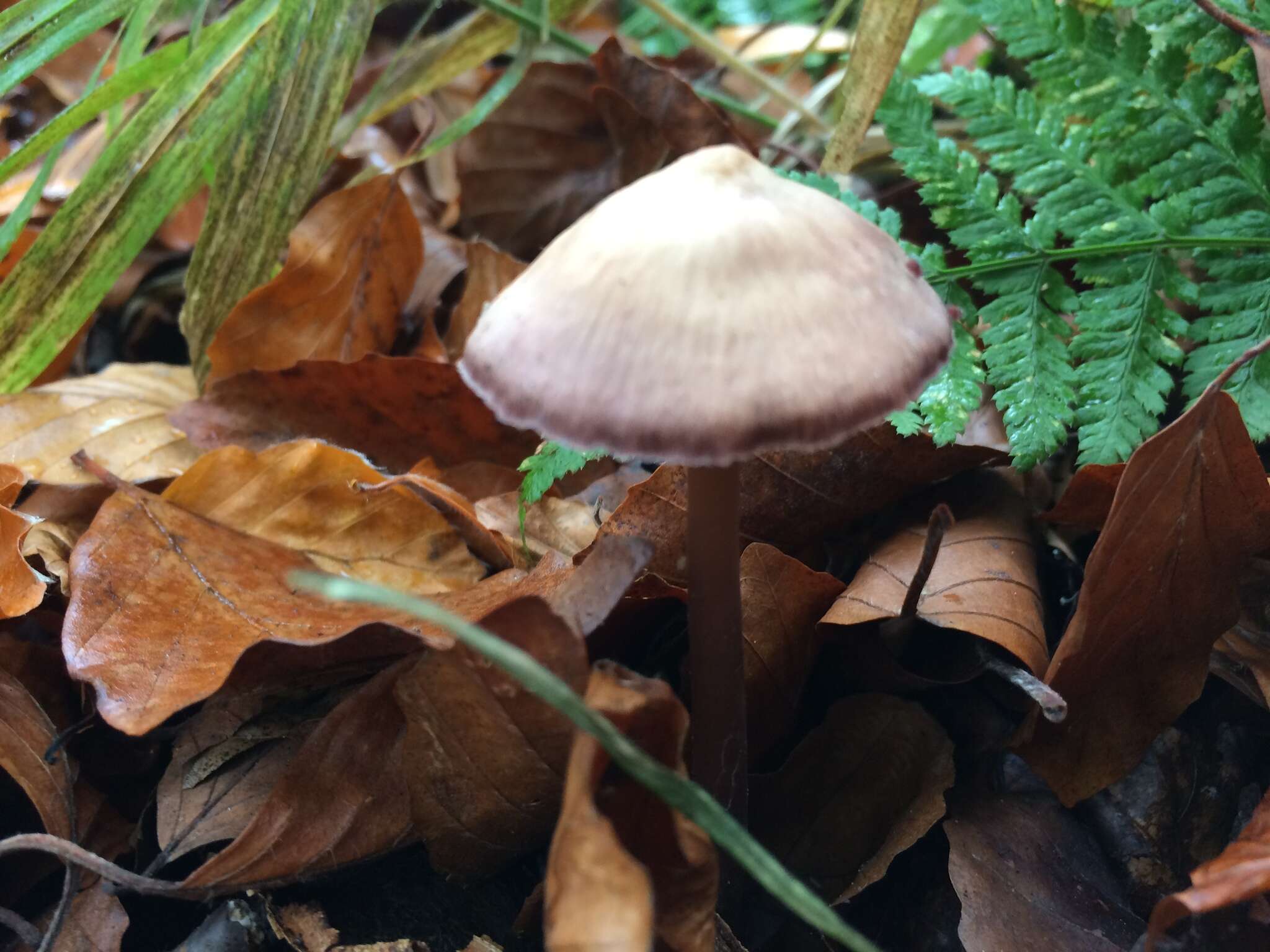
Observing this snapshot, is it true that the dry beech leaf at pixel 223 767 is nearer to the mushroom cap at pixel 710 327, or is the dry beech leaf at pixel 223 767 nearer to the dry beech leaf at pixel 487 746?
the dry beech leaf at pixel 487 746

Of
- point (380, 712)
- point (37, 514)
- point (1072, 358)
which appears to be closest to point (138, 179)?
point (37, 514)

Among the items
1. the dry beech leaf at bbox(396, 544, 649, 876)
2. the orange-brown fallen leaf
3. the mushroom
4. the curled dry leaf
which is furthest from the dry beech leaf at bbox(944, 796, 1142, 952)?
the curled dry leaf

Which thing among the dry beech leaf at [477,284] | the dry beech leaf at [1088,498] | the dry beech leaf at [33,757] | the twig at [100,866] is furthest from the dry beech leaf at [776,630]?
the dry beech leaf at [477,284]

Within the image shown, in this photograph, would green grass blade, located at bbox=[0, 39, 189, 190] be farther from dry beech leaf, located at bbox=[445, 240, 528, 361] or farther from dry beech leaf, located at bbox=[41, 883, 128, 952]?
dry beech leaf, located at bbox=[41, 883, 128, 952]

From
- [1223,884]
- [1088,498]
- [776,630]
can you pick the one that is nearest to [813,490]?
[776,630]

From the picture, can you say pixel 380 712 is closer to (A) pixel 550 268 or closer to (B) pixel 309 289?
(A) pixel 550 268

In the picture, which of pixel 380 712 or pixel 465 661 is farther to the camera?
pixel 380 712
